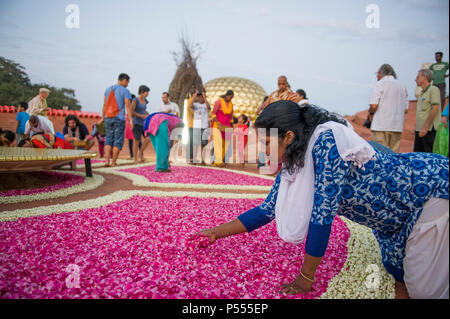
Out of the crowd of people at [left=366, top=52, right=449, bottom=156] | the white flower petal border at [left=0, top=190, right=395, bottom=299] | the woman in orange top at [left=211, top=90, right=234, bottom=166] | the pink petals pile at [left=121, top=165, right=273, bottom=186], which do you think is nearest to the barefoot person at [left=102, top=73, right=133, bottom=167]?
the pink petals pile at [left=121, top=165, right=273, bottom=186]

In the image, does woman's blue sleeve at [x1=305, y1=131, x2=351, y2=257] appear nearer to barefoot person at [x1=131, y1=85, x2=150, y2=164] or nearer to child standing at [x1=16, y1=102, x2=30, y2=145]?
barefoot person at [x1=131, y1=85, x2=150, y2=164]

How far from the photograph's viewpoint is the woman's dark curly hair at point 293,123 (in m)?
1.78

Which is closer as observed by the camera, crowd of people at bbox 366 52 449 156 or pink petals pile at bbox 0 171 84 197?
pink petals pile at bbox 0 171 84 197

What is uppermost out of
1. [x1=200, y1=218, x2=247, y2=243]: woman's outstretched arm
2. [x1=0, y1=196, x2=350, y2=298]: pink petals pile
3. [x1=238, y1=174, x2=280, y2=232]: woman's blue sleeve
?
[x1=238, y1=174, x2=280, y2=232]: woman's blue sleeve

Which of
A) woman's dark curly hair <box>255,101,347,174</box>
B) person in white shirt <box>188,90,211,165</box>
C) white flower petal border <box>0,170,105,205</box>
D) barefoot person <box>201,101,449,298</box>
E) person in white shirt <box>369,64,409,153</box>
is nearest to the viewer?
barefoot person <box>201,101,449,298</box>

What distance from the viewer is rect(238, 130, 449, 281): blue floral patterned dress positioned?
1.69 m

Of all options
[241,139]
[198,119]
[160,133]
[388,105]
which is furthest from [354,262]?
[241,139]

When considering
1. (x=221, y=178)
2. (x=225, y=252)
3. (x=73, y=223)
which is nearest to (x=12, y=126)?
(x=221, y=178)

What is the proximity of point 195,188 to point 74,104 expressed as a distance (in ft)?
74.5

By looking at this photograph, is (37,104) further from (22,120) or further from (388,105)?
(388,105)

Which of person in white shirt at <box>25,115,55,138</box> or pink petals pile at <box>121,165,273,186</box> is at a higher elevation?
person in white shirt at <box>25,115,55,138</box>

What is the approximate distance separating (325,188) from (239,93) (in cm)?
1949

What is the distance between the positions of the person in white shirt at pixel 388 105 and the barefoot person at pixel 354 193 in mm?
3986

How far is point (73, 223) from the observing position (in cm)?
294
